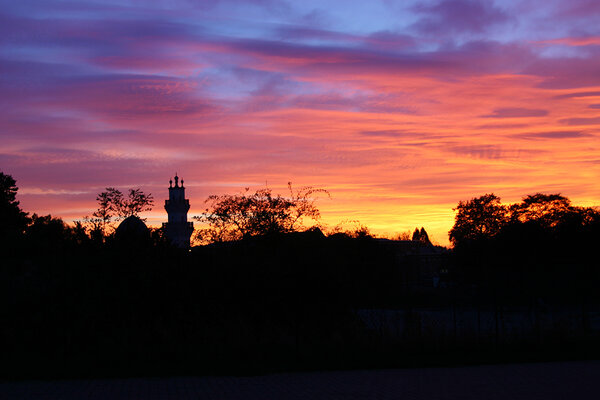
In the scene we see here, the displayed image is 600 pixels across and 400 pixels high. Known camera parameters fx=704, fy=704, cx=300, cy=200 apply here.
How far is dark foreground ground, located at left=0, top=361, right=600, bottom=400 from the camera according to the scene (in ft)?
38.7

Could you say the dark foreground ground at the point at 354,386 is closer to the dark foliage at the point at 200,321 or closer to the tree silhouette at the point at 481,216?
the dark foliage at the point at 200,321

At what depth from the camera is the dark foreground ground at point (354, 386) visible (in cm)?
1178

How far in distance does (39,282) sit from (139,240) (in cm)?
268

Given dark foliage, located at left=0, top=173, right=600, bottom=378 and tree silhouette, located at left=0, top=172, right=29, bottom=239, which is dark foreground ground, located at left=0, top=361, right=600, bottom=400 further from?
tree silhouette, located at left=0, top=172, right=29, bottom=239

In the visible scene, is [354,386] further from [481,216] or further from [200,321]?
[481,216]

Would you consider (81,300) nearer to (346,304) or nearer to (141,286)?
(141,286)

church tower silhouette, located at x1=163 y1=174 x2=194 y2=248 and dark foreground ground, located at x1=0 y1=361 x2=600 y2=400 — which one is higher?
church tower silhouette, located at x1=163 y1=174 x2=194 y2=248

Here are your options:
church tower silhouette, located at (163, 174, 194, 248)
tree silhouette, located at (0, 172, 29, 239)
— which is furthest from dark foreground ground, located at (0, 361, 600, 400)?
church tower silhouette, located at (163, 174, 194, 248)

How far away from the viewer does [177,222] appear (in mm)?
116188

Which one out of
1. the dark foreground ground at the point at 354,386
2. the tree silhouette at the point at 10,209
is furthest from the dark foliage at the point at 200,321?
the tree silhouette at the point at 10,209

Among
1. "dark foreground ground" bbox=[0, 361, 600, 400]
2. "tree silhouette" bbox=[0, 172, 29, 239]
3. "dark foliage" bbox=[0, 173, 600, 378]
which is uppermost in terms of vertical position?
"tree silhouette" bbox=[0, 172, 29, 239]

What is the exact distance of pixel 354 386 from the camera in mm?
12711

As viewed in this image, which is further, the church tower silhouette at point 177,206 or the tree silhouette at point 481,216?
the church tower silhouette at point 177,206

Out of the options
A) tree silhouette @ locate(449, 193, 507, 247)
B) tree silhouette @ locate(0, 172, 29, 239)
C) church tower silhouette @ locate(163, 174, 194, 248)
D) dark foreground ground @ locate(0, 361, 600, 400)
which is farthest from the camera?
church tower silhouette @ locate(163, 174, 194, 248)
